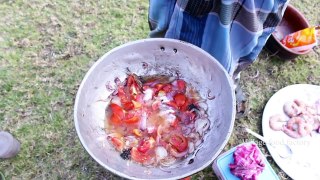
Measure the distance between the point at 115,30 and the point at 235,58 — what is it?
1197 mm

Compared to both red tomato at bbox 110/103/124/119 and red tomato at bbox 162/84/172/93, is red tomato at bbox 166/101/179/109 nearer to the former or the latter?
red tomato at bbox 162/84/172/93

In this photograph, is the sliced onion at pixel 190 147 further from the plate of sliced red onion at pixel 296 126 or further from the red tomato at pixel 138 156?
the plate of sliced red onion at pixel 296 126

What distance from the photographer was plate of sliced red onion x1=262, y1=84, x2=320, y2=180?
1.98 meters

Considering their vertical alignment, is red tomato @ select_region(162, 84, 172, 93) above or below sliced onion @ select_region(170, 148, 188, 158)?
above

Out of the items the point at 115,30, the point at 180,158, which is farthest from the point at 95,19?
the point at 180,158

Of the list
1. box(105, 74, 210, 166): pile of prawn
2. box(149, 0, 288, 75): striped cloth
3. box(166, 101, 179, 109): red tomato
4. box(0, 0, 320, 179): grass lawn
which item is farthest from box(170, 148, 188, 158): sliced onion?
box(0, 0, 320, 179): grass lawn

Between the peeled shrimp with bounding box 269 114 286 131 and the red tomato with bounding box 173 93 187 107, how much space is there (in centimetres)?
83

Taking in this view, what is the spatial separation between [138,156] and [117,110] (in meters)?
0.23

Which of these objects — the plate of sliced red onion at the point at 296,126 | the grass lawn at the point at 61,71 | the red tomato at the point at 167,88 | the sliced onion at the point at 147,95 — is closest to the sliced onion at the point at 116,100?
the sliced onion at the point at 147,95

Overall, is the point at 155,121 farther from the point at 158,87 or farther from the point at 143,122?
the point at 158,87

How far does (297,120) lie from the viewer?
2082mm

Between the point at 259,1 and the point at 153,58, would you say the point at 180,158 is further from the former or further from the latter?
the point at 259,1

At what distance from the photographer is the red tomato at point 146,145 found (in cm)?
143

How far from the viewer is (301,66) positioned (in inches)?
93.7
